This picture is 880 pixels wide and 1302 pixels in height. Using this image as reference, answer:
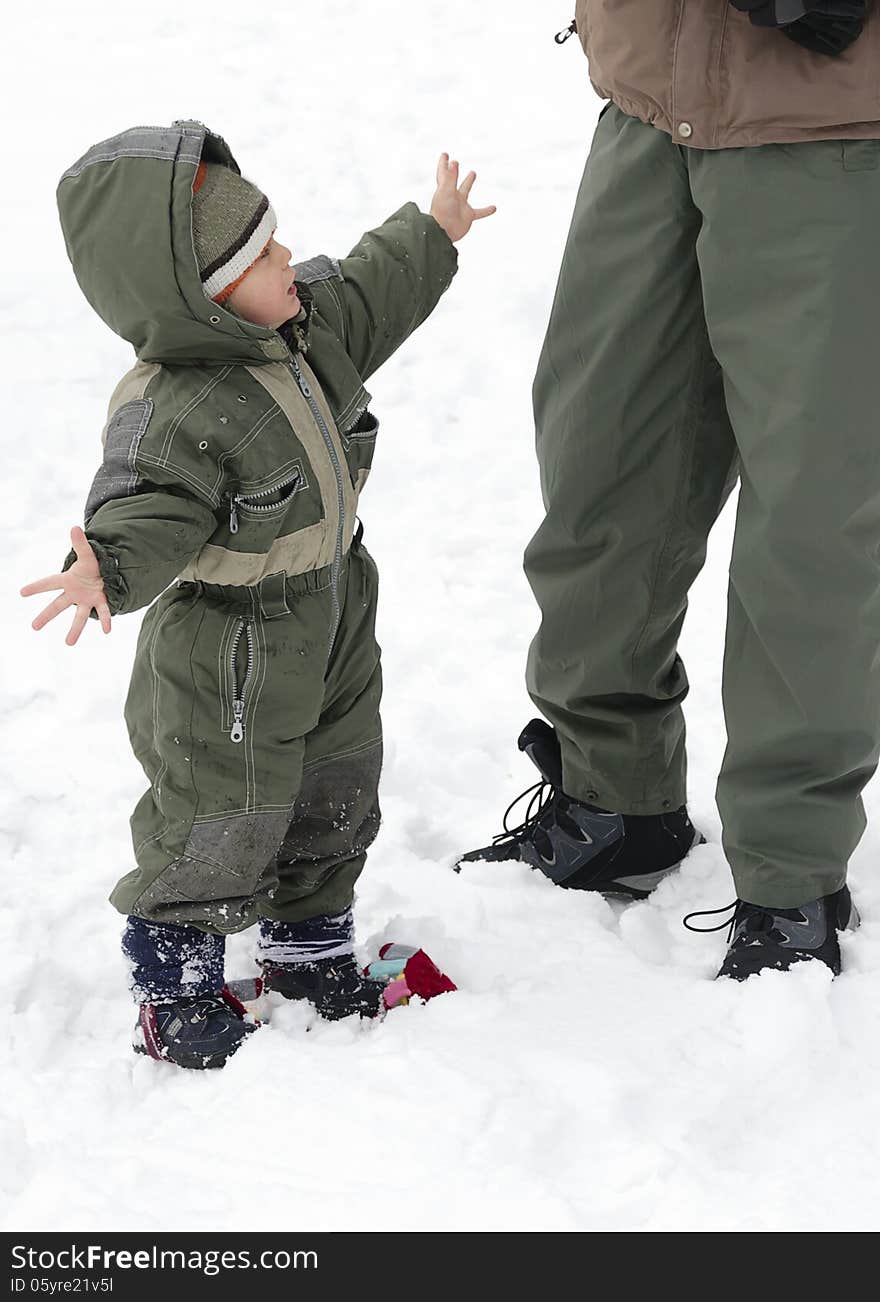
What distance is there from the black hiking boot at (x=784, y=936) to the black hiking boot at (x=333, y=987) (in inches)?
22.9

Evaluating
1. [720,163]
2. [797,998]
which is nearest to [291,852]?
[797,998]

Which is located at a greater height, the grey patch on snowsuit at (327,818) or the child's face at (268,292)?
the child's face at (268,292)

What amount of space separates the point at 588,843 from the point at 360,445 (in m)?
0.93

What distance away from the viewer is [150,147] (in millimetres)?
1917

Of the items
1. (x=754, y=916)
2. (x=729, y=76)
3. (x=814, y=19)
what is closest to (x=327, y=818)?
(x=754, y=916)

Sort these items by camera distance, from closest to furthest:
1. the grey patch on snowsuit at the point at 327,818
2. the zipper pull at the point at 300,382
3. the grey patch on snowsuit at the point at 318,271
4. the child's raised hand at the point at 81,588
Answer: the child's raised hand at the point at 81,588
the zipper pull at the point at 300,382
the grey patch on snowsuit at the point at 318,271
the grey patch on snowsuit at the point at 327,818

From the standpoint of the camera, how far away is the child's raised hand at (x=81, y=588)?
177 cm

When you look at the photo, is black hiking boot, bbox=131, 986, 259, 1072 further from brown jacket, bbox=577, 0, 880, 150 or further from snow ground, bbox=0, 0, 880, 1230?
brown jacket, bbox=577, 0, 880, 150

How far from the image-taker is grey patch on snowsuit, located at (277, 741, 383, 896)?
2.33 m

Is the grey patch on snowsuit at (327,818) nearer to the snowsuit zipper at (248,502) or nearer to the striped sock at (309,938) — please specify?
the striped sock at (309,938)

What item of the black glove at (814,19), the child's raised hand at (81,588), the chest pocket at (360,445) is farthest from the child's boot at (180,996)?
the black glove at (814,19)

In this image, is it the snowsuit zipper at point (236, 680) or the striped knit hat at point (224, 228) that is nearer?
the striped knit hat at point (224, 228)

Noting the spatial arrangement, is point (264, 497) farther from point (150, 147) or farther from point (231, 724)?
point (150, 147)

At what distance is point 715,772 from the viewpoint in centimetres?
307
